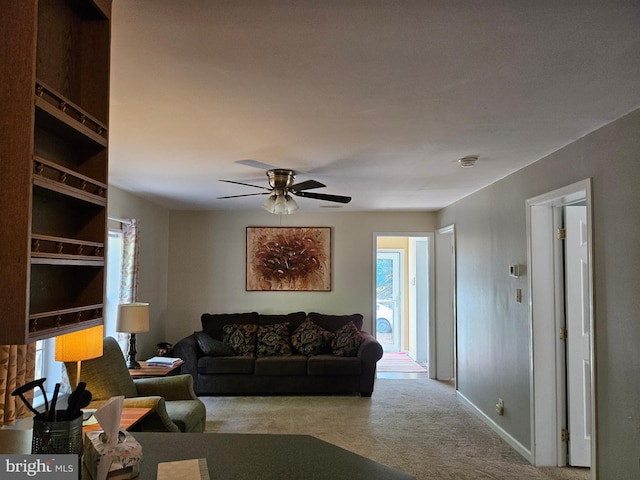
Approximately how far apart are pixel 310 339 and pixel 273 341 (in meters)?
0.47

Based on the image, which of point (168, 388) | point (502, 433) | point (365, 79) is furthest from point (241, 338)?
point (365, 79)

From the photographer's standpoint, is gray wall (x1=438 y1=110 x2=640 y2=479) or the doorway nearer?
gray wall (x1=438 y1=110 x2=640 y2=479)

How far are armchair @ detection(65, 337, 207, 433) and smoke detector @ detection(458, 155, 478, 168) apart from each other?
2770mm

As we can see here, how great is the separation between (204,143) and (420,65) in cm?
166

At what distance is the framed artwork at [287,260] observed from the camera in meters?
6.58

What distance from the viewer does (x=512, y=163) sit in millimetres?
3564

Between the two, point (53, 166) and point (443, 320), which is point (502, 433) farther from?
point (53, 166)

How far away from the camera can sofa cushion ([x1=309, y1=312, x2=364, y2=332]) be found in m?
6.25

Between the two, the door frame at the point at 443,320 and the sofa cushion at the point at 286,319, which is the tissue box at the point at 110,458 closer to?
the sofa cushion at the point at 286,319

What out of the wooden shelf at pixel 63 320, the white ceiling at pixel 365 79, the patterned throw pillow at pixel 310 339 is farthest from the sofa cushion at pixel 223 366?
the wooden shelf at pixel 63 320

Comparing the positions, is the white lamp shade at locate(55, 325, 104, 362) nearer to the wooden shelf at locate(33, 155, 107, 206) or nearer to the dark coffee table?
the dark coffee table

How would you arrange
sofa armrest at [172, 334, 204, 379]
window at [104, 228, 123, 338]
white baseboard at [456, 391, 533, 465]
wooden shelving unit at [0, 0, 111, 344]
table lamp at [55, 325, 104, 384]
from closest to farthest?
wooden shelving unit at [0, 0, 111, 344], table lamp at [55, 325, 104, 384], white baseboard at [456, 391, 533, 465], window at [104, 228, 123, 338], sofa armrest at [172, 334, 204, 379]

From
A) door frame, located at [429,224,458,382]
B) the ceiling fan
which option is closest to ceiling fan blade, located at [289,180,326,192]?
the ceiling fan

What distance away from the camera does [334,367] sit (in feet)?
18.1
